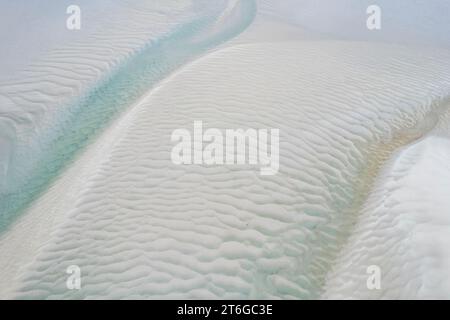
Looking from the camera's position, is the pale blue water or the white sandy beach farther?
the pale blue water

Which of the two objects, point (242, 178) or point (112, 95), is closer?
point (242, 178)

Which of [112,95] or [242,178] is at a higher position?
[112,95]

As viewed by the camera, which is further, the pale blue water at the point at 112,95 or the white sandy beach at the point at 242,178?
the pale blue water at the point at 112,95
